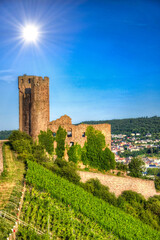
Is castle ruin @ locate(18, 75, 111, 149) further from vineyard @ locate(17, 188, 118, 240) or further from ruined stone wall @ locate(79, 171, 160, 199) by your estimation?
vineyard @ locate(17, 188, 118, 240)

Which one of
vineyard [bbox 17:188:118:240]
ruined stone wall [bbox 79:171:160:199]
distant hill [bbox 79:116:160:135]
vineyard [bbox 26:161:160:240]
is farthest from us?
distant hill [bbox 79:116:160:135]

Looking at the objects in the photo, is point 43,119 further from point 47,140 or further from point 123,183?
Answer: point 123,183

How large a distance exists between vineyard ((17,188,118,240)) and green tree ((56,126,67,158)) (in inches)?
312

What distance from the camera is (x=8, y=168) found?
53.8ft

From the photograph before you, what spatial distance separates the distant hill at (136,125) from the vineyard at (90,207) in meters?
72.1

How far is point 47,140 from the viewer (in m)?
21.4

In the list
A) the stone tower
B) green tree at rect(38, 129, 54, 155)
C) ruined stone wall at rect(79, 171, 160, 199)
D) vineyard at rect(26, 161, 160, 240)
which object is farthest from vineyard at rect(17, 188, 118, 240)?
the stone tower

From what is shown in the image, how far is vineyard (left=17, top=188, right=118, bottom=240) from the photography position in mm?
10094

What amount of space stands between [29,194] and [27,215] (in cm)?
235

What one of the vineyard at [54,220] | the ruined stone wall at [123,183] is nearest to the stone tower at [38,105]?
the ruined stone wall at [123,183]

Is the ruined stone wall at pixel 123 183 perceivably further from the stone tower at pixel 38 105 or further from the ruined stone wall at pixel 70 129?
the stone tower at pixel 38 105

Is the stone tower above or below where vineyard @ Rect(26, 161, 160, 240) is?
above

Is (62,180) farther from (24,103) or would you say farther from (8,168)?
(24,103)

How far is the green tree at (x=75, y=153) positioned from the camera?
2158 cm
